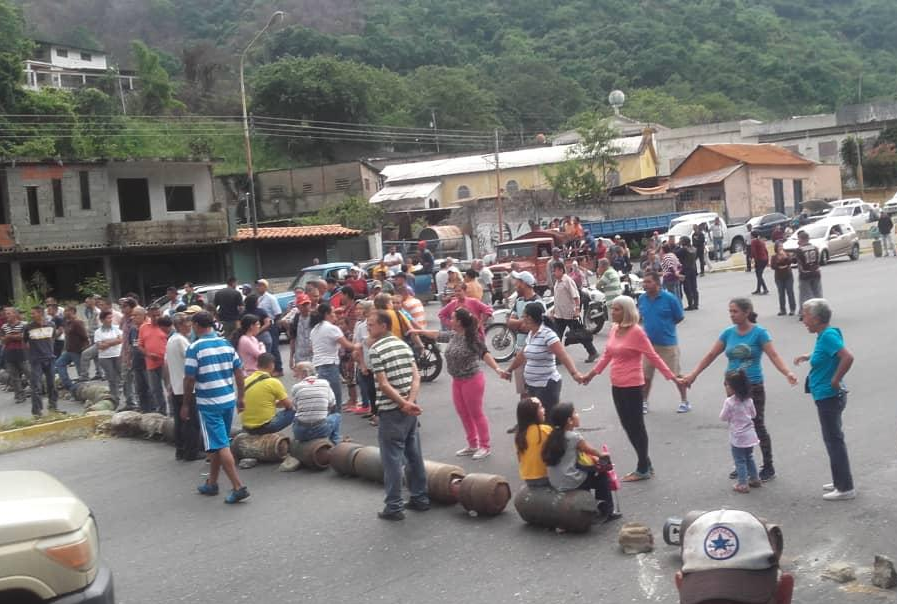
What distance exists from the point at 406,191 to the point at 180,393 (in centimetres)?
4803

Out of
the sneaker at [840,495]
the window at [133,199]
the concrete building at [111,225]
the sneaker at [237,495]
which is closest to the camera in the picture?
the sneaker at [840,495]

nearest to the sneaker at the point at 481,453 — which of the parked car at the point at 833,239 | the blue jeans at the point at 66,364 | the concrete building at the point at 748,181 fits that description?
the blue jeans at the point at 66,364

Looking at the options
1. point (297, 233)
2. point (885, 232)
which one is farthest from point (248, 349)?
point (297, 233)

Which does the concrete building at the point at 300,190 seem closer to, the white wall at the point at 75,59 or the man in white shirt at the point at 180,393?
the white wall at the point at 75,59

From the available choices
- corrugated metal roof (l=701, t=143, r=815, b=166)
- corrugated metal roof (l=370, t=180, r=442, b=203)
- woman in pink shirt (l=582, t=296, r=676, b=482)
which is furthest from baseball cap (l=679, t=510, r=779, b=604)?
corrugated metal roof (l=370, t=180, r=442, b=203)

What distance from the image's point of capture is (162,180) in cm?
4106

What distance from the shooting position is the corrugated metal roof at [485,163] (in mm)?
59969

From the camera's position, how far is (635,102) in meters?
93.1

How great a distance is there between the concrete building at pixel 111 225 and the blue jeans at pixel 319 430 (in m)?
29.3

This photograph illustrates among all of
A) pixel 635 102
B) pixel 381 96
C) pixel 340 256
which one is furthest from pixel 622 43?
pixel 340 256

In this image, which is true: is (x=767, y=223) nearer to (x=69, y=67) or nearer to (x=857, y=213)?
(x=857, y=213)

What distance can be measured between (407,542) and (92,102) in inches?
2494

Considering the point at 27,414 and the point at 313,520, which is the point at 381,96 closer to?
the point at 27,414

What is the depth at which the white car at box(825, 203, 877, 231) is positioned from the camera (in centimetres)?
4072
